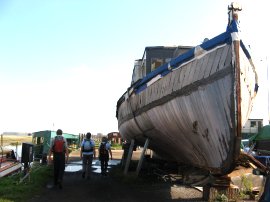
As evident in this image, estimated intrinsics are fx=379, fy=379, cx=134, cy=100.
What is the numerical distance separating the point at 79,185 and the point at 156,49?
17.7 feet

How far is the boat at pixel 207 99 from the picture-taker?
281 inches

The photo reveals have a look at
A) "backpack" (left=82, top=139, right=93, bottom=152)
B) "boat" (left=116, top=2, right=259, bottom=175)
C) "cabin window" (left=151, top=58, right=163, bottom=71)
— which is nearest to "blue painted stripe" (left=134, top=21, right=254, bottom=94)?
"boat" (left=116, top=2, right=259, bottom=175)

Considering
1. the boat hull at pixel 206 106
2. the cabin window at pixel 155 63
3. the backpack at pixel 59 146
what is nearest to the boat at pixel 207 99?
the boat hull at pixel 206 106

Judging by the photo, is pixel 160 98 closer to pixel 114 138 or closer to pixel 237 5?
pixel 237 5

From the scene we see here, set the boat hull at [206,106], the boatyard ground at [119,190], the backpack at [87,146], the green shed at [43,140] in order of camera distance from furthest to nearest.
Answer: the green shed at [43,140] → the backpack at [87,146] → the boatyard ground at [119,190] → the boat hull at [206,106]

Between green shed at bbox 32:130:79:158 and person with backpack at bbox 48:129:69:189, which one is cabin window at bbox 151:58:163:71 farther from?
green shed at bbox 32:130:79:158

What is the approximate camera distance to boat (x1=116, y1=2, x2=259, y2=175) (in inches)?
281

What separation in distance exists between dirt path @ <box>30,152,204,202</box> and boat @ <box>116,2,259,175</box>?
93 centimetres

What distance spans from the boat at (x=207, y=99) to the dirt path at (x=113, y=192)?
0.93 metres

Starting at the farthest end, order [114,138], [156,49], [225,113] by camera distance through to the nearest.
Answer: [114,138], [156,49], [225,113]

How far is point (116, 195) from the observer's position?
8.91m

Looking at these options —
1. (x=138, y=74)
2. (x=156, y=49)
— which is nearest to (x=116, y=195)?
(x=156, y=49)

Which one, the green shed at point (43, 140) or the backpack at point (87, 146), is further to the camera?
the green shed at point (43, 140)

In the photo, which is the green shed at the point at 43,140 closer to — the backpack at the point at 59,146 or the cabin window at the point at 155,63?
the cabin window at the point at 155,63
